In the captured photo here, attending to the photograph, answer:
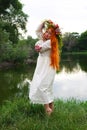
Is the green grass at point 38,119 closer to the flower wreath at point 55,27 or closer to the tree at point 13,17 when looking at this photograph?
the flower wreath at point 55,27

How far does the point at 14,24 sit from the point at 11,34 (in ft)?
6.22

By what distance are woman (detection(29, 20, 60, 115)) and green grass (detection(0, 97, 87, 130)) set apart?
21 cm

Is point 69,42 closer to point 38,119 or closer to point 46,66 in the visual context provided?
point 46,66

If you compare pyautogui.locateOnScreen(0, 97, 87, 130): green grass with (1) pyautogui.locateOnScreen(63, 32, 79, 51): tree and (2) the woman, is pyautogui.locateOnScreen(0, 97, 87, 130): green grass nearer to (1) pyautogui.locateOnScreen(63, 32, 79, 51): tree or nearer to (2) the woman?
(2) the woman

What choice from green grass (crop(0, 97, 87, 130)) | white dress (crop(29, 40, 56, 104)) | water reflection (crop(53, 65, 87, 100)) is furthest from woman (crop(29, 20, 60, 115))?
water reflection (crop(53, 65, 87, 100))

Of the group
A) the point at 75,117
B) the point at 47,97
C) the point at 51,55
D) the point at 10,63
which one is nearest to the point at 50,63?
the point at 51,55

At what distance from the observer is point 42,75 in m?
6.32

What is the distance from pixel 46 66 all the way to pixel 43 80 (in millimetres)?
272

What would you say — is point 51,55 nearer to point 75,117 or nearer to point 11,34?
point 75,117

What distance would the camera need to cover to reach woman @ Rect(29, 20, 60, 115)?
622 cm

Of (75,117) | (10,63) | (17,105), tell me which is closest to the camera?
(75,117)

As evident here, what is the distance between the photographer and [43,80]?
6262mm

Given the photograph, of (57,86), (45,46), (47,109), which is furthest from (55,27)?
(57,86)

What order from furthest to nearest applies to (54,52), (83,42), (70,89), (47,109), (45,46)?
(83,42) → (70,89) → (54,52) → (45,46) → (47,109)
